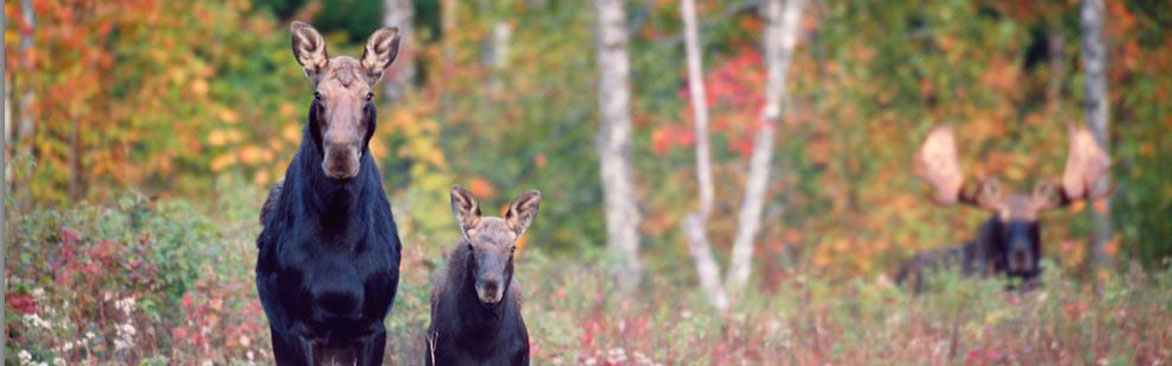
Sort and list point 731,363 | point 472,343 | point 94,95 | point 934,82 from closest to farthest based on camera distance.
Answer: point 472,343 < point 731,363 < point 94,95 < point 934,82

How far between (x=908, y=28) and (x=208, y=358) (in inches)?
738

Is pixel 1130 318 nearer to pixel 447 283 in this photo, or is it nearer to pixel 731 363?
pixel 731 363

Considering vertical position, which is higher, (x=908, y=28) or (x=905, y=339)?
(x=908, y=28)

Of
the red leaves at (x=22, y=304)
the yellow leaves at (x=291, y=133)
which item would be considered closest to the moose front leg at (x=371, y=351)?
the red leaves at (x=22, y=304)

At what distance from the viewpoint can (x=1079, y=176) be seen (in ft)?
61.2

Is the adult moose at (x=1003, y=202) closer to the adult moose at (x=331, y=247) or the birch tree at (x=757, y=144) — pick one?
the birch tree at (x=757, y=144)

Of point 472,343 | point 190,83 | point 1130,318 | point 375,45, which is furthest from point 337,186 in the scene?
point 190,83

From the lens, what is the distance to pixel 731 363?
10.9 meters

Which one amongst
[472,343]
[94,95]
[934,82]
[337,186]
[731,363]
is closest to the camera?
[337,186]

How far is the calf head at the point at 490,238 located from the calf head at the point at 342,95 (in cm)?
108

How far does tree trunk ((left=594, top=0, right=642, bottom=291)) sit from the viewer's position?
18.7 m

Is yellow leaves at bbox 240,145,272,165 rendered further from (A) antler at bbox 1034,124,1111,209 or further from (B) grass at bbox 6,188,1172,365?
(A) antler at bbox 1034,124,1111,209

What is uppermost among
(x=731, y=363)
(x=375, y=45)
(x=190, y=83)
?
(x=190, y=83)

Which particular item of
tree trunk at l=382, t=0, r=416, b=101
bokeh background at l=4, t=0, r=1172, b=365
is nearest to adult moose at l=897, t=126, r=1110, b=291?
bokeh background at l=4, t=0, r=1172, b=365
